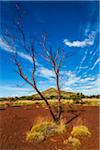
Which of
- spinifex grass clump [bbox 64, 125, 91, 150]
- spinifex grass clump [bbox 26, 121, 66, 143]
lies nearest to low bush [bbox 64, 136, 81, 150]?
spinifex grass clump [bbox 64, 125, 91, 150]

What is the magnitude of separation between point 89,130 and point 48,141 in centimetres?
250

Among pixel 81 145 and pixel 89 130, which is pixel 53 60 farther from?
pixel 81 145

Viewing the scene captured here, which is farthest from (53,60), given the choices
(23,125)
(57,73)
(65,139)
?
(65,139)

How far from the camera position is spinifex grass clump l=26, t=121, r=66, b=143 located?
33.3 ft

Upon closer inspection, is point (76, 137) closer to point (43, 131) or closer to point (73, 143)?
point (73, 143)

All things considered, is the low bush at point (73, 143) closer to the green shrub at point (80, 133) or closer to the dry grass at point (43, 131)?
the green shrub at point (80, 133)

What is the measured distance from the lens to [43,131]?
35.8 ft

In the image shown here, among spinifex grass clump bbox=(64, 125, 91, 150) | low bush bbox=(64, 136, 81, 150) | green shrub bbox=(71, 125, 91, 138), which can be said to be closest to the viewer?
low bush bbox=(64, 136, 81, 150)

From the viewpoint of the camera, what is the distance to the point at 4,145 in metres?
9.51

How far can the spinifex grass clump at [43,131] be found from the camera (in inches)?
400

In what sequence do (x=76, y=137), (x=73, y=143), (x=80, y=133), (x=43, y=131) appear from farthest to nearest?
(x=43, y=131) < (x=80, y=133) < (x=76, y=137) < (x=73, y=143)

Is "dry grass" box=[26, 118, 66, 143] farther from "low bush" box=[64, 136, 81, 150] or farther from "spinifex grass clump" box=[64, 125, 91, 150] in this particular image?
"low bush" box=[64, 136, 81, 150]

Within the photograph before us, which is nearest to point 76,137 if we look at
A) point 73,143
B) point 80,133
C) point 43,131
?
point 80,133

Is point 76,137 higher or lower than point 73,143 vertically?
higher
